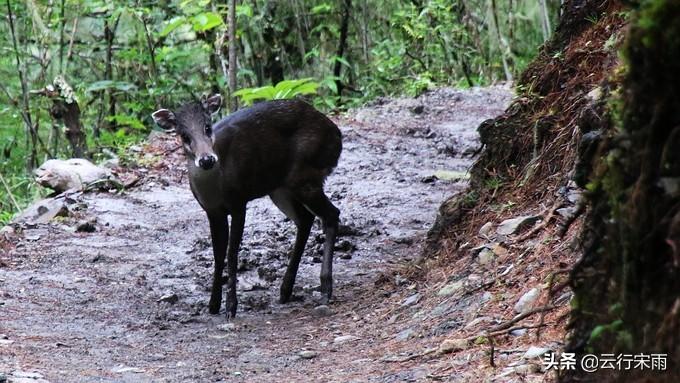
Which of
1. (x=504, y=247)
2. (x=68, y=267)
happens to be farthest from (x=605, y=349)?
(x=68, y=267)

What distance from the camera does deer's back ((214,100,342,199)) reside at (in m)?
7.58

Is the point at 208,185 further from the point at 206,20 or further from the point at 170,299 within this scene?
the point at 206,20

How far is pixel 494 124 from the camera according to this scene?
25.0 ft

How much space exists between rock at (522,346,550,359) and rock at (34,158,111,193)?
8.61m

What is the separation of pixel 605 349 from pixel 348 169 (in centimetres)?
962

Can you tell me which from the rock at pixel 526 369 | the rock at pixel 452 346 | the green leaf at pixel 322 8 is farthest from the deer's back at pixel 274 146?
the green leaf at pixel 322 8

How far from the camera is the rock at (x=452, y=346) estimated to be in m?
4.92

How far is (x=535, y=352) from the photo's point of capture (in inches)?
166

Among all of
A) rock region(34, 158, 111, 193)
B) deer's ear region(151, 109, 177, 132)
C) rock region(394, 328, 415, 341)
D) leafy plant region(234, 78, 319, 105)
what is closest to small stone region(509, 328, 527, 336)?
rock region(394, 328, 415, 341)

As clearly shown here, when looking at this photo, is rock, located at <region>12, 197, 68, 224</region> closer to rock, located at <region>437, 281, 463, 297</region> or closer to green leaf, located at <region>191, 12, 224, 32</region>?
green leaf, located at <region>191, 12, 224, 32</region>

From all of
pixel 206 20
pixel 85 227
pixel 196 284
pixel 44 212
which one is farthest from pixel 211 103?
pixel 206 20

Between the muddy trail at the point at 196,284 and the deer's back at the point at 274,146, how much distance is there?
0.99 m

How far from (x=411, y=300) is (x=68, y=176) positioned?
6.78 m

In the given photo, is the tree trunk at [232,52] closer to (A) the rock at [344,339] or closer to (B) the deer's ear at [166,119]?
(B) the deer's ear at [166,119]
